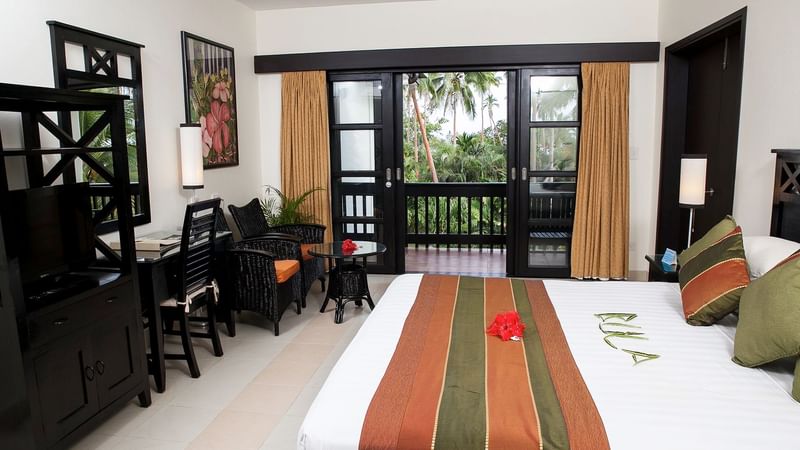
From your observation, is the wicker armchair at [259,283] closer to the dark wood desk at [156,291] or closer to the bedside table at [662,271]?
the dark wood desk at [156,291]

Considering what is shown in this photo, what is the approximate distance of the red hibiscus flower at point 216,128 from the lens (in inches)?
185

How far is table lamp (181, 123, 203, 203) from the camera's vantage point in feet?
13.5

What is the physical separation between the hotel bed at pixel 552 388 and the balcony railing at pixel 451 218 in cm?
454

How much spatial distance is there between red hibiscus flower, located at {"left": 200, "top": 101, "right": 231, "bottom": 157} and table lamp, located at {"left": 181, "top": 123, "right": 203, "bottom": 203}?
49 cm

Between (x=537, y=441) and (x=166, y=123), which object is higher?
(x=166, y=123)

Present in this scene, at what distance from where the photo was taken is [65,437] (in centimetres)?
239

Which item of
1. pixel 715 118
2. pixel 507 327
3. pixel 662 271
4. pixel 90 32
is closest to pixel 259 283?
pixel 90 32

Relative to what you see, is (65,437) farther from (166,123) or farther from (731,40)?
(731,40)

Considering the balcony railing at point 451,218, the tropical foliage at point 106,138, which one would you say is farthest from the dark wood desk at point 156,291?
the balcony railing at point 451,218

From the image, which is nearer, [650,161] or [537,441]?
[537,441]

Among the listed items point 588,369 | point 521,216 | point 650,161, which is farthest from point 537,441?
point 650,161

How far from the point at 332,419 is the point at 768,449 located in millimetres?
1248

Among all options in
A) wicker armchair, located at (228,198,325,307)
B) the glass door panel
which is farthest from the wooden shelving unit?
the glass door panel

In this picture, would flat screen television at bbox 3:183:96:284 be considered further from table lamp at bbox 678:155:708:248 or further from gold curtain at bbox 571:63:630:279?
gold curtain at bbox 571:63:630:279
